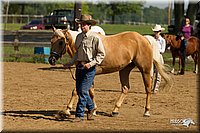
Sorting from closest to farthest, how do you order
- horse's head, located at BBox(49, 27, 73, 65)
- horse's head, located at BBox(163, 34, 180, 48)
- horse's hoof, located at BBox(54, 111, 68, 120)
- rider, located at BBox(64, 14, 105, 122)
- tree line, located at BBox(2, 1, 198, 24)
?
rider, located at BBox(64, 14, 105, 122)
horse's hoof, located at BBox(54, 111, 68, 120)
horse's head, located at BBox(49, 27, 73, 65)
horse's head, located at BBox(163, 34, 180, 48)
tree line, located at BBox(2, 1, 198, 24)

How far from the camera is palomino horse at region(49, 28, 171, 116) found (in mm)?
9141

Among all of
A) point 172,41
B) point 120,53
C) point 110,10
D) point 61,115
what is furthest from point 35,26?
point 61,115

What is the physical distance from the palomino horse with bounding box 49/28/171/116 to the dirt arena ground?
591 mm

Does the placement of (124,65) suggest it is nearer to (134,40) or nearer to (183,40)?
(134,40)

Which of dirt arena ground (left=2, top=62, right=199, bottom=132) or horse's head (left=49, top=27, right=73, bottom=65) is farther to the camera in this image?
horse's head (left=49, top=27, right=73, bottom=65)

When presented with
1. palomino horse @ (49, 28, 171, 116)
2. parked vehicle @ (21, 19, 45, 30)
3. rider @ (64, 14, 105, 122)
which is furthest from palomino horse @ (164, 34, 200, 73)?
parked vehicle @ (21, 19, 45, 30)

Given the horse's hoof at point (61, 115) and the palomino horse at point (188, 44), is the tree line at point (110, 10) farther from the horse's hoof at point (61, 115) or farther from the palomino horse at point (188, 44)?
the horse's hoof at point (61, 115)

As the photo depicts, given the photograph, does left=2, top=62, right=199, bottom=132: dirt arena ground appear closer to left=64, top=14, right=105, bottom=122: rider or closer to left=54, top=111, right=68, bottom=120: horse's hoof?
left=54, top=111, right=68, bottom=120: horse's hoof

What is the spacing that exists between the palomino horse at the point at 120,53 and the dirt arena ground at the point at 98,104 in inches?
23.3

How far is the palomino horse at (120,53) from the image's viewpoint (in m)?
9.14

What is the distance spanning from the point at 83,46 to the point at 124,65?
3.94 feet

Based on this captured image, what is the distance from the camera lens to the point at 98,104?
35.6ft

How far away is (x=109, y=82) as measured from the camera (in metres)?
15.1

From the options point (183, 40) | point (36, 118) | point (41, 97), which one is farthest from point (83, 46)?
point (183, 40)
